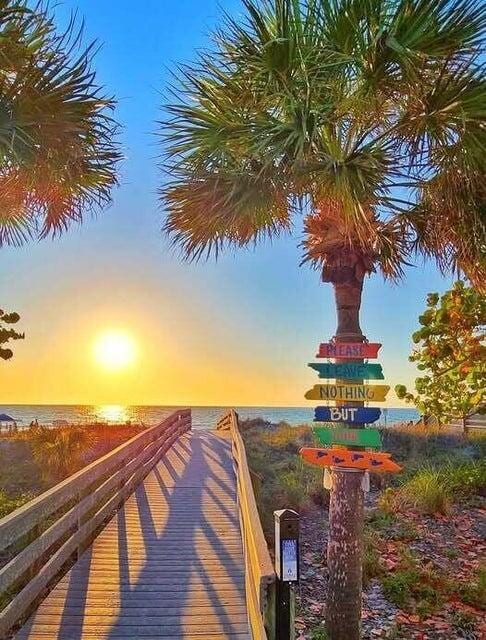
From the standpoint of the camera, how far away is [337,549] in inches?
318

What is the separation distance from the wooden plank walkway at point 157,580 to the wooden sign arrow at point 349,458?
1.75m

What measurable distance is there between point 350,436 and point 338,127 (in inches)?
151

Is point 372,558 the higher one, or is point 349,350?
point 349,350

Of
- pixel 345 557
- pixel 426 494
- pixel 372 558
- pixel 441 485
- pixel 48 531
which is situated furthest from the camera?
pixel 441 485

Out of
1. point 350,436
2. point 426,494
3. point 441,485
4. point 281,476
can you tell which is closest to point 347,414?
point 350,436

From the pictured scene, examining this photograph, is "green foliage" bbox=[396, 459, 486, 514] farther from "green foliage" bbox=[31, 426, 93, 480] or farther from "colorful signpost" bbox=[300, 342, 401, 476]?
"green foliage" bbox=[31, 426, 93, 480]

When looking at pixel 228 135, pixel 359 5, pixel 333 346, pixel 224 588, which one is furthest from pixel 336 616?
pixel 359 5

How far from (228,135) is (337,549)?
18.0 ft

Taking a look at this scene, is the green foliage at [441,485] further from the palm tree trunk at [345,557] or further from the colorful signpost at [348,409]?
the colorful signpost at [348,409]

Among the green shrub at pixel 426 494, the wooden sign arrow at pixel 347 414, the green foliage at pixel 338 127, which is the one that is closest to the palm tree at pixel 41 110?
the green foliage at pixel 338 127

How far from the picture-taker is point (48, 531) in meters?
6.34

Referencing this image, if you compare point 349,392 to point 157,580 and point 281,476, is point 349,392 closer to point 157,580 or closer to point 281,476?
point 157,580

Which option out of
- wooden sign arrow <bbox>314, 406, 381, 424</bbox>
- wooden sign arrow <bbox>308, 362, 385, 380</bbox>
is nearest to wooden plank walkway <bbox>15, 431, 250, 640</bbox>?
wooden sign arrow <bbox>314, 406, 381, 424</bbox>

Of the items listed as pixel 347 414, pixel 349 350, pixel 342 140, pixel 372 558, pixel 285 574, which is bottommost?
pixel 372 558
